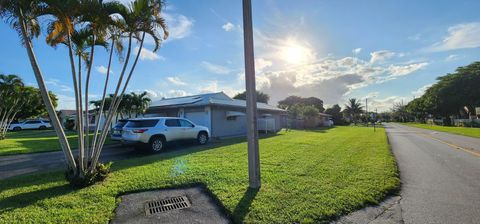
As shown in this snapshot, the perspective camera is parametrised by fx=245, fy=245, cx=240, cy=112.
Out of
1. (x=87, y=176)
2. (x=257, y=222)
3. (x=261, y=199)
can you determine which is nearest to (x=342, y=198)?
(x=261, y=199)

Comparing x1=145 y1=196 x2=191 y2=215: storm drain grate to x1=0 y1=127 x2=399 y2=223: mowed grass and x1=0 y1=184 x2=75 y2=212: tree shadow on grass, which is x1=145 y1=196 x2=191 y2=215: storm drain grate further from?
x1=0 y1=184 x2=75 y2=212: tree shadow on grass

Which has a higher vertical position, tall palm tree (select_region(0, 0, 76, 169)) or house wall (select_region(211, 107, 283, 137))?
tall palm tree (select_region(0, 0, 76, 169))

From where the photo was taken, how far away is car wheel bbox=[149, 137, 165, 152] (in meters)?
10.8

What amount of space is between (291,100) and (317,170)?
75742mm

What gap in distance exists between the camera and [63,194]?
16.1 ft

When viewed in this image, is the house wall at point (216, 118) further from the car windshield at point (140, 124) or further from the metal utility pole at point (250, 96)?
the metal utility pole at point (250, 96)

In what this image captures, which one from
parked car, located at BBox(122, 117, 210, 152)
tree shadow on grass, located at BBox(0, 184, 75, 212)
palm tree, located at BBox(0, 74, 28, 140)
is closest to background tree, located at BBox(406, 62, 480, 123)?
parked car, located at BBox(122, 117, 210, 152)

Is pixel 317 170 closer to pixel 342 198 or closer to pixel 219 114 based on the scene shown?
pixel 342 198

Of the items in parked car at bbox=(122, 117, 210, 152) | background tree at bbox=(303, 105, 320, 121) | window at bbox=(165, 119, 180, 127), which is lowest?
parked car at bbox=(122, 117, 210, 152)

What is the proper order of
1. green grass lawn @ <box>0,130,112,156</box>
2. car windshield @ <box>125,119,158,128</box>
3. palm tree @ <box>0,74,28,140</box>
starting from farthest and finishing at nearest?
palm tree @ <box>0,74,28,140</box> → green grass lawn @ <box>0,130,112,156</box> → car windshield @ <box>125,119,158,128</box>

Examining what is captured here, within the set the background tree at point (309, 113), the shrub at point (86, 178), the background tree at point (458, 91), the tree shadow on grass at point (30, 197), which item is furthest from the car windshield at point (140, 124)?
the background tree at point (458, 91)

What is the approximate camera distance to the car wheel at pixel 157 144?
10.8m

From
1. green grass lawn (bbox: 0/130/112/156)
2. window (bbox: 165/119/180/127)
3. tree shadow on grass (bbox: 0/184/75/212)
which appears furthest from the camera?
window (bbox: 165/119/180/127)

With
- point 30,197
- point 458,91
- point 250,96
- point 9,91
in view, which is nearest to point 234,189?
point 250,96
